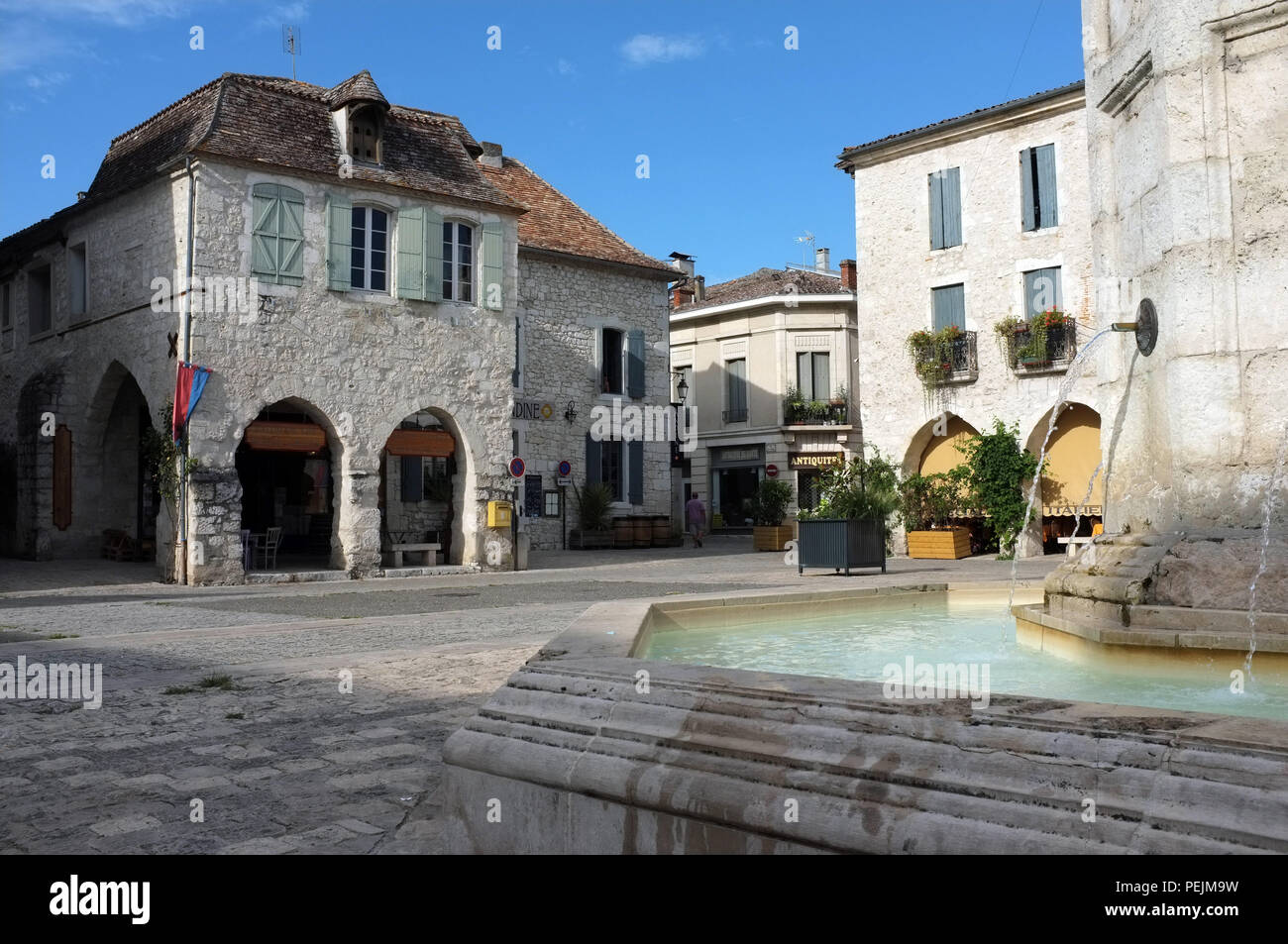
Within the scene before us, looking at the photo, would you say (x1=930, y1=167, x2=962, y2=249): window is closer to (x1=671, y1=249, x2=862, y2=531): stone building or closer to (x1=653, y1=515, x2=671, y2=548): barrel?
(x1=653, y1=515, x2=671, y2=548): barrel

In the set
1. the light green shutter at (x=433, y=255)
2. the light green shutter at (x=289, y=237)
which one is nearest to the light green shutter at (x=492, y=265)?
the light green shutter at (x=433, y=255)

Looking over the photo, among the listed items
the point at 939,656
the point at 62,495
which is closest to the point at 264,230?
the point at 62,495

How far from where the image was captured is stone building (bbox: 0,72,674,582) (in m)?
17.1

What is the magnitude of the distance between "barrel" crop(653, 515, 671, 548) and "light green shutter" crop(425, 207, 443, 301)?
975cm

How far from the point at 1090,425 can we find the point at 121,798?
20.0 m

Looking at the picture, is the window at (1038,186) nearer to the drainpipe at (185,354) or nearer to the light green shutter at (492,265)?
the light green shutter at (492,265)

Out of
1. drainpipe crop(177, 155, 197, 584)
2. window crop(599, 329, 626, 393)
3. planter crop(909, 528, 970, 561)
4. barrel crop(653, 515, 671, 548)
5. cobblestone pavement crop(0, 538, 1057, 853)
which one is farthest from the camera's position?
window crop(599, 329, 626, 393)

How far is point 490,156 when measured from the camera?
28.4 metres

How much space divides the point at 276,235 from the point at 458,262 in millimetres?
3552

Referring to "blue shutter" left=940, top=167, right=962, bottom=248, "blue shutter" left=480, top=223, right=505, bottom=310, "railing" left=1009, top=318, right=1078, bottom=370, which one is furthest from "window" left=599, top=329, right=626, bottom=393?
"railing" left=1009, top=318, right=1078, bottom=370

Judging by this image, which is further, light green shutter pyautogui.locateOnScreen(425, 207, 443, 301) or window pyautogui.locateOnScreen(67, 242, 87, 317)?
window pyautogui.locateOnScreen(67, 242, 87, 317)

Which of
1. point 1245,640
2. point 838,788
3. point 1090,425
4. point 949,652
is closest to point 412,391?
point 1090,425

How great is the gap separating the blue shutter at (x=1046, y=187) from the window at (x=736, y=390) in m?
15.9

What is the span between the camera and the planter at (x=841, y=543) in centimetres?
1491
